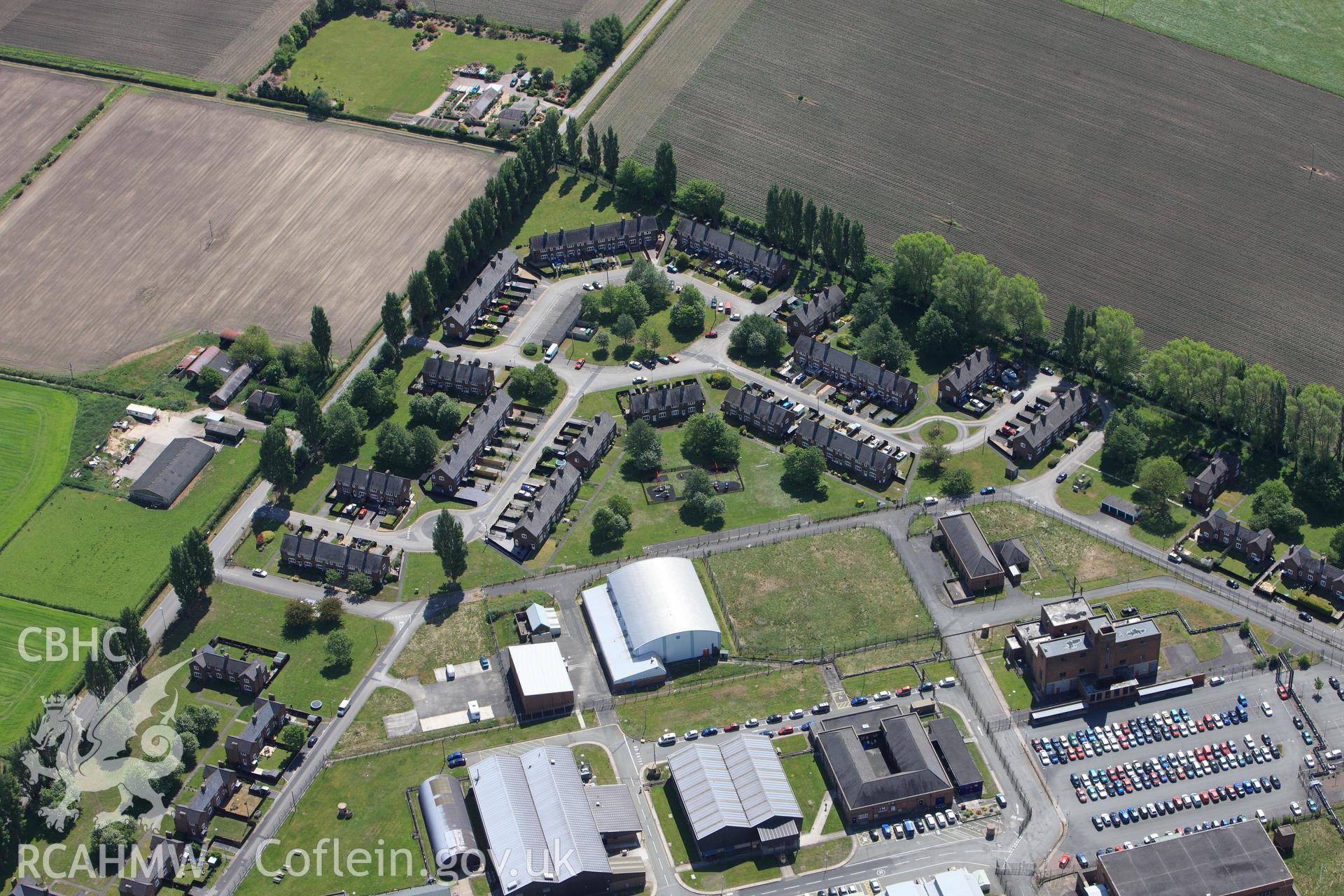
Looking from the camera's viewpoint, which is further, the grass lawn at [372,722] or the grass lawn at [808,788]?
the grass lawn at [372,722]

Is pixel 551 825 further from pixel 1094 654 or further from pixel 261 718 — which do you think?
pixel 1094 654

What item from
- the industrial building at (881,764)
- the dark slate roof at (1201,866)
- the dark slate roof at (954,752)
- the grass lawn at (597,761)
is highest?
the dark slate roof at (1201,866)

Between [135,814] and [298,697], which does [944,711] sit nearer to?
[298,697]

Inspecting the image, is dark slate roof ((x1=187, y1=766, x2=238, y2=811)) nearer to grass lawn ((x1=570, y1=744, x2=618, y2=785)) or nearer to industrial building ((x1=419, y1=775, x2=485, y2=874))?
industrial building ((x1=419, y1=775, x2=485, y2=874))

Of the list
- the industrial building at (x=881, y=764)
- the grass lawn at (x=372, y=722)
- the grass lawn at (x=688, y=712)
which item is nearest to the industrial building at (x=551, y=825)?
the grass lawn at (x=688, y=712)

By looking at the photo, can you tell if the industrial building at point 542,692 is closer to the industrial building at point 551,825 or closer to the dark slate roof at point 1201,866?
the industrial building at point 551,825

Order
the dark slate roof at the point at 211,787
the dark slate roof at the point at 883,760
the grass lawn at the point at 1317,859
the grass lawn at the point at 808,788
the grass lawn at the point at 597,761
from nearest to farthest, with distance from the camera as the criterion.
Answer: the grass lawn at the point at 1317,859, the dark slate roof at the point at 211,787, the dark slate roof at the point at 883,760, the grass lawn at the point at 808,788, the grass lawn at the point at 597,761

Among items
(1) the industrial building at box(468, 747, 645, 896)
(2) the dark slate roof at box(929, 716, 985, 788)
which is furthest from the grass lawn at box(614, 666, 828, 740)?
(2) the dark slate roof at box(929, 716, 985, 788)
